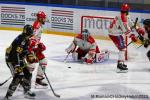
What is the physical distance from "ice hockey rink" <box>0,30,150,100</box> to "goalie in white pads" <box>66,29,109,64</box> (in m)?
0.16

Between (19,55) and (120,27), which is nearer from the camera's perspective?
(19,55)

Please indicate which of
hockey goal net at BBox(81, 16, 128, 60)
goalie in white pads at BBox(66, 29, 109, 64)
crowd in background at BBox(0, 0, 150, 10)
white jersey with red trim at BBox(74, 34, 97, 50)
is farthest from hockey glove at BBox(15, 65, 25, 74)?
crowd in background at BBox(0, 0, 150, 10)

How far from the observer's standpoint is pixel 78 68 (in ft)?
32.3

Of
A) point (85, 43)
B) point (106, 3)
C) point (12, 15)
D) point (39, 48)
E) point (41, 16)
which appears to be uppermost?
point (106, 3)

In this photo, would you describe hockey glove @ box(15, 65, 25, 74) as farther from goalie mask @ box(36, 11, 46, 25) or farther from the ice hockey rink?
goalie mask @ box(36, 11, 46, 25)

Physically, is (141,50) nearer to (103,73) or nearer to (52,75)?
(103,73)

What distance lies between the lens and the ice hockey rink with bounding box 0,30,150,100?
25.1 ft

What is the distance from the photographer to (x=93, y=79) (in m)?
8.90

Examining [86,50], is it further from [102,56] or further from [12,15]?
[12,15]

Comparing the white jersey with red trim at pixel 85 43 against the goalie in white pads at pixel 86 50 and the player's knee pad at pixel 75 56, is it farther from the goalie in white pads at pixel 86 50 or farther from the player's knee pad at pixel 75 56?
the player's knee pad at pixel 75 56

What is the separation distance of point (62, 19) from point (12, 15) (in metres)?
1.86

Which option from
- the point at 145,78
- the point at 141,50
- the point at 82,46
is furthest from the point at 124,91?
the point at 141,50

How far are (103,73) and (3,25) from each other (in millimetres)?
6607

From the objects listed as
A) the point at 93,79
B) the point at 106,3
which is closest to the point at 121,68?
the point at 93,79
